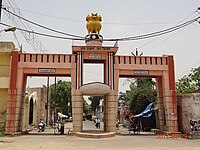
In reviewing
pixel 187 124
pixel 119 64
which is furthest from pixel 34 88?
pixel 187 124

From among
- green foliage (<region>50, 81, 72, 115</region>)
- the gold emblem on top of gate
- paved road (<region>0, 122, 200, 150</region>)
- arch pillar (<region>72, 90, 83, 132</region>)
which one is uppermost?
the gold emblem on top of gate

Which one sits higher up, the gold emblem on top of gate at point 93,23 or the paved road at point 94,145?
the gold emblem on top of gate at point 93,23

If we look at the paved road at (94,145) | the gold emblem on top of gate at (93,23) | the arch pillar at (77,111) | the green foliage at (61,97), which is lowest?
the paved road at (94,145)

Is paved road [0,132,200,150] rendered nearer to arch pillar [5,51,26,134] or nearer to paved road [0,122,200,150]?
paved road [0,122,200,150]

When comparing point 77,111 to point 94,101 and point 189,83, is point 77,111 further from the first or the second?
point 94,101

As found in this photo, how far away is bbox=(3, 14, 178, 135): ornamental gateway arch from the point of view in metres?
21.7

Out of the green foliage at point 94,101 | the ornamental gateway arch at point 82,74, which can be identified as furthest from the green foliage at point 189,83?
the green foliage at point 94,101

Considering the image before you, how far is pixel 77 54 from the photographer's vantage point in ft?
74.6

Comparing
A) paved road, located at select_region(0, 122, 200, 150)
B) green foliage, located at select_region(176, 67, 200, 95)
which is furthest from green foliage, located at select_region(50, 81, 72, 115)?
paved road, located at select_region(0, 122, 200, 150)

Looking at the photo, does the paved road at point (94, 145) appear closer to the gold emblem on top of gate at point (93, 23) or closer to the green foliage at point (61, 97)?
the gold emblem on top of gate at point (93, 23)

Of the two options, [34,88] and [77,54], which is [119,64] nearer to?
[77,54]

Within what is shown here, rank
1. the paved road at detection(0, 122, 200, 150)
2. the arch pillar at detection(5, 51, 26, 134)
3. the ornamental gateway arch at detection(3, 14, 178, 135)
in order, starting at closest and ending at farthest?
the paved road at detection(0, 122, 200, 150) < the arch pillar at detection(5, 51, 26, 134) < the ornamental gateway arch at detection(3, 14, 178, 135)

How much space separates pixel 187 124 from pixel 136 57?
7.21 meters

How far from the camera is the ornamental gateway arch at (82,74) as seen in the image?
71.2ft
